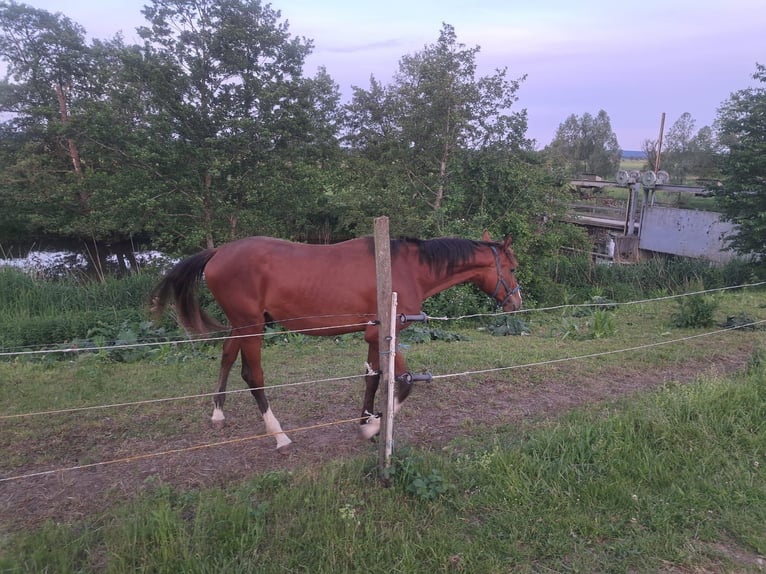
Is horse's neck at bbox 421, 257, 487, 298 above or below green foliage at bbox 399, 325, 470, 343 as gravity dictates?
above

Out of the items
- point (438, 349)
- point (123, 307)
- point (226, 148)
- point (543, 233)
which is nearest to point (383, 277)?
point (438, 349)

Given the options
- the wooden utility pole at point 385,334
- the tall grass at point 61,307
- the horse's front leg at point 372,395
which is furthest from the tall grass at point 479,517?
the tall grass at point 61,307

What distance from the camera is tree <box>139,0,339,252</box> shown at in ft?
35.8

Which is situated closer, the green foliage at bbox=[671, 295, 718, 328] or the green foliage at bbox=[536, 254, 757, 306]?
the green foliage at bbox=[671, 295, 718, 328]

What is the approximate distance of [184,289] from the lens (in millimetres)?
4172

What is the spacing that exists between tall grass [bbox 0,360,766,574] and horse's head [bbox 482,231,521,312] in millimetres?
1311

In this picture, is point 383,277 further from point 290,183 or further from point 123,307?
point 290,183

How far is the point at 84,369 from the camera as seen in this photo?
5508mm

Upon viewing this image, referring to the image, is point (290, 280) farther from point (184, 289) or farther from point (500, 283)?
point (500, 283)

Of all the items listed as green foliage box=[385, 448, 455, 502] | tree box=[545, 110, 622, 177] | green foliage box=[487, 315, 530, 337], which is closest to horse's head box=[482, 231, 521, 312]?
green foliage box=[385, 448, 455, 502]

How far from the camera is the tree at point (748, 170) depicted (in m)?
11.9

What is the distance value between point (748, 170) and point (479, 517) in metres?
13.5

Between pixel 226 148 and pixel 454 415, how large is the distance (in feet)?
31.5

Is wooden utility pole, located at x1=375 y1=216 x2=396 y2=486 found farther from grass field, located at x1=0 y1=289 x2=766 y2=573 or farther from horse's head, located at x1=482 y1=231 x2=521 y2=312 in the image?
horse's head, located at x1=482 y1=231 x2=521 y2=312
